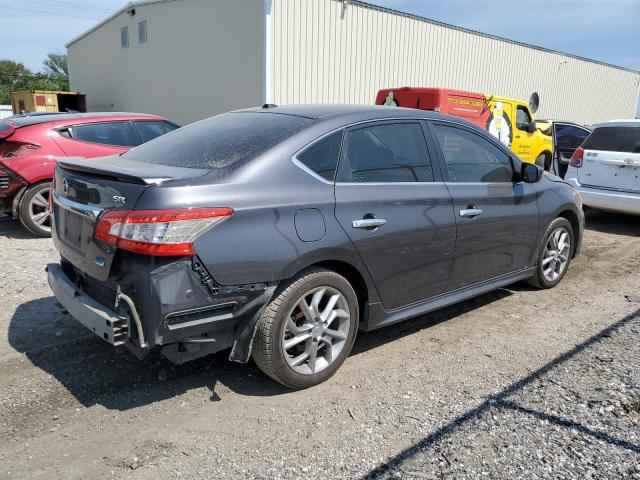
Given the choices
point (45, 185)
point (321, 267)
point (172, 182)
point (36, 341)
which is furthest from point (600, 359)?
point (45, 185)

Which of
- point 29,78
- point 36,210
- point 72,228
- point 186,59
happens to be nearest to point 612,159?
point 72,228

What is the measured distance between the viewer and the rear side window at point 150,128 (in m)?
7.45

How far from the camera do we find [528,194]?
4.66m

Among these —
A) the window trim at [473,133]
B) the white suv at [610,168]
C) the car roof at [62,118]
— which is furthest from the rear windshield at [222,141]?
the white suv at [610,168]

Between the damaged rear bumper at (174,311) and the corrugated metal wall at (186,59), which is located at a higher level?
the corrugated metal wall at (186,59)

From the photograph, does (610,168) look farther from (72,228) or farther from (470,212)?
(72,228)

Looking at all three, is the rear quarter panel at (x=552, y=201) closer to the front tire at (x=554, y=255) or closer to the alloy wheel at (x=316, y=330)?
the front tire at (x=554, y=255)

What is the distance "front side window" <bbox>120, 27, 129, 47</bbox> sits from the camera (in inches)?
808

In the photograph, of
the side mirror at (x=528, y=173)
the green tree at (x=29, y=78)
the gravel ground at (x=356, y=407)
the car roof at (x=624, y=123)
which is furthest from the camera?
the green tree at (x=29, y=78)

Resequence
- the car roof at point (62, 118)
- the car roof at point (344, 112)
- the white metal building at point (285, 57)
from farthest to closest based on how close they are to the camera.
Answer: the white metal building at point (285, 57), the car roof at point (62, 118), the car roof at point (344, 112)

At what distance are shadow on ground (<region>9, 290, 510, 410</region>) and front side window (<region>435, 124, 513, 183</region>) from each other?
4.23 ft

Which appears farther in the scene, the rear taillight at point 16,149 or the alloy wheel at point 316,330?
the rear taillight at point 16,149

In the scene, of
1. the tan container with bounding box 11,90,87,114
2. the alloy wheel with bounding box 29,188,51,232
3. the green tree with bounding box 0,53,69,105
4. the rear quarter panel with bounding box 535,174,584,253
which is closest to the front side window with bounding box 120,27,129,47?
the tan container with bounding box 11,90,87,114

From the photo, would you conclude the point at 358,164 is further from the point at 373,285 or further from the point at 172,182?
the point at 172,182
